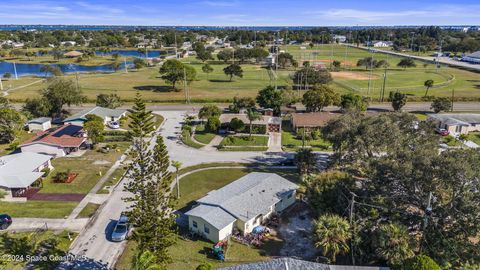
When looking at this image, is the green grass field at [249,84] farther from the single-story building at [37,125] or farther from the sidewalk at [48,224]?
the sidewalk at [48,224]

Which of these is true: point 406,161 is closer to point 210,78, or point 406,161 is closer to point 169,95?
point 169,95

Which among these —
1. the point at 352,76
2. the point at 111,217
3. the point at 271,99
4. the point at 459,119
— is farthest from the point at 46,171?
the point at 352,76

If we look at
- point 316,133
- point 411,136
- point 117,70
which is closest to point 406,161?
point 411,136

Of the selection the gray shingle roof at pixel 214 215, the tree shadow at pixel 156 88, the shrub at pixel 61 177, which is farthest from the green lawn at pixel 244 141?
the tree shadow at pixel 156 88

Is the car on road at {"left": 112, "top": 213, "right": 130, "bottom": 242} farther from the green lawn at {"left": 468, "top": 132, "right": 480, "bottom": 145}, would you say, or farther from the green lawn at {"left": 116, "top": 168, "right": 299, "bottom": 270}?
the green lawn at {"left": 468, "top": 132, "right": 480, "bottom": 145}

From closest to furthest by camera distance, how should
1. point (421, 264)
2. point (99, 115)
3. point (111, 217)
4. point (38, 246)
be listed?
point (421, 264), point (38, 246), point (111, 217), point (99, 115)

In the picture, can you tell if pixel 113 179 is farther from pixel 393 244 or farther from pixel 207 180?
pixel 393 244
